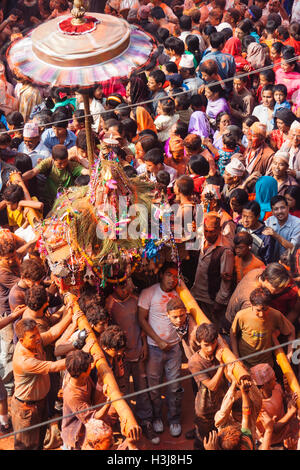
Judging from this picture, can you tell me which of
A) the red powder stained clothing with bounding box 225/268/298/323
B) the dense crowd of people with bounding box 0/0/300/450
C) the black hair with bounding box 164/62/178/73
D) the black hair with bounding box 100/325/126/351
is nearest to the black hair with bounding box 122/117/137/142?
the dense crowd of people with bounding box 0/0/300/450

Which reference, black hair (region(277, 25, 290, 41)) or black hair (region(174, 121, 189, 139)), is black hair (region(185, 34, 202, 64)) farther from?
black hair (region(174, 121, 189, 139))

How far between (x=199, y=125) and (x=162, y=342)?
334 cm

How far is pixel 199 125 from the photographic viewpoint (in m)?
7.79

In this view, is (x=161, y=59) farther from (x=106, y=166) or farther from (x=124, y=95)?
(x=106, y=166)

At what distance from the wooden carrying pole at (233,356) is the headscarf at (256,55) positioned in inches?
206

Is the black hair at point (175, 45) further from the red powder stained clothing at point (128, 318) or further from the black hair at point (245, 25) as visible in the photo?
the red powder stained clothing at point (128, 318)

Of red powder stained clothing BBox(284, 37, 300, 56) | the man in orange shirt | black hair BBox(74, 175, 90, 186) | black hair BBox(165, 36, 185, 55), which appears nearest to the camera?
the man in orange shirt

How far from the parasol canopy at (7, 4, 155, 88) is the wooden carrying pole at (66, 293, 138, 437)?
1825 millimetres

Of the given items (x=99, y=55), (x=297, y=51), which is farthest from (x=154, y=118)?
(x=99, y=55)

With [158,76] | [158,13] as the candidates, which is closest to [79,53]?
[158,76]

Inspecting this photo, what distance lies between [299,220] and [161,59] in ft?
16.4

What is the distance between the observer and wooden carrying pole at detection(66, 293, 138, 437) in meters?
4.28

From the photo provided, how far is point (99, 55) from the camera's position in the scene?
4.63 m

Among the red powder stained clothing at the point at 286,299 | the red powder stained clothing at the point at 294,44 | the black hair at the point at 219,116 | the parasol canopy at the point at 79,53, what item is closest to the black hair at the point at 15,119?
the black hair at the point at 219,116
